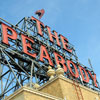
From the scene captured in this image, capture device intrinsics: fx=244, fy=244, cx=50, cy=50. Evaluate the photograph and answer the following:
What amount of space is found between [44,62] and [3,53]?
6240 mm

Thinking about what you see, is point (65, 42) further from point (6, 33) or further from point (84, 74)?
point (6, 33)

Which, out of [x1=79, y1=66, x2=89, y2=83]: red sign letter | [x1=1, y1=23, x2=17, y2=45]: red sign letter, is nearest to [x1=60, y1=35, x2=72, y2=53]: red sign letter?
[x1=79, y1=66, x2=89, y2=83]: red sign letter

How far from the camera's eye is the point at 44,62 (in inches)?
1144

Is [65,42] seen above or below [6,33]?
above

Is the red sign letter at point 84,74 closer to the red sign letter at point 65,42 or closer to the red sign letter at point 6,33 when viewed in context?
the red sign letter at point 65,42

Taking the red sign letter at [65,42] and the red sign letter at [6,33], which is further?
the red sign letter at [65,42]

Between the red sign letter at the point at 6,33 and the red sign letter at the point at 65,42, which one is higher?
the red sign letter at the point at 65,42

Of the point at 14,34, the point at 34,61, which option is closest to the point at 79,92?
the point at 34,61

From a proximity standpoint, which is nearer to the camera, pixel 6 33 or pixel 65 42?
pixel 6 33

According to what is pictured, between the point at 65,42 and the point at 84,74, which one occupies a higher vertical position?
the point at 65,42

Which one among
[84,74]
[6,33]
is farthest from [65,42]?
[6,33]

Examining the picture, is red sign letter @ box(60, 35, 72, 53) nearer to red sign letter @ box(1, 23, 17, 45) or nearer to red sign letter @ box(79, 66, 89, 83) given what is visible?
red sign letter @ box(79, 66, 89, 83)

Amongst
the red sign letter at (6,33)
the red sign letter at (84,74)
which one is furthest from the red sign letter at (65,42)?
the red sign letter at (6,33)

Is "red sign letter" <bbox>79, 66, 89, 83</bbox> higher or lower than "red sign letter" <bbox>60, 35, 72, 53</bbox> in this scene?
lower
